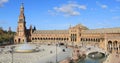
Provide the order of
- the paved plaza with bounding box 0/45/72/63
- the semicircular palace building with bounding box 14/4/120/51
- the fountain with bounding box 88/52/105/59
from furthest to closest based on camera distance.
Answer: the semicircular palace building with bounding box 14/4/120/51, the fountain with bounding box 88/52/105/59, the paved plaza with bounding box 0/45/72/63

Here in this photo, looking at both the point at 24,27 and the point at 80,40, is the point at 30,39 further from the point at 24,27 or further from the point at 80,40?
the point at 80,40

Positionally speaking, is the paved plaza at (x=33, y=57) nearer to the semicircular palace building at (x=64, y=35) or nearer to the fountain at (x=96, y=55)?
the fountain at (x=96, y=55)

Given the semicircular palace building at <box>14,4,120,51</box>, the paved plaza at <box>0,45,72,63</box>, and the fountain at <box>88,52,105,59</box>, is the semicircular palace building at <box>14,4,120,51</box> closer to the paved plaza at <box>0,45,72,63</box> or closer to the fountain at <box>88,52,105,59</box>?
the fountain at <box>88,52,105,59</box>

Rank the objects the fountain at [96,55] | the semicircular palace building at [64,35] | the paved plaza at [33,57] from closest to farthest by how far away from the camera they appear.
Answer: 1. the paved plaza at [33,57]
2. the fountain at [96,55]
3. the semicircular palace building at [64,35]

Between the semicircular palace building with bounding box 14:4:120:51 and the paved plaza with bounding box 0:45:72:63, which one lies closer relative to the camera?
the paved plaza with bounding box 0:45:72:63

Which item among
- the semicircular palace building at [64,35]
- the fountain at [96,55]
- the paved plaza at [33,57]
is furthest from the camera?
the semicircular palace building at [64,35]

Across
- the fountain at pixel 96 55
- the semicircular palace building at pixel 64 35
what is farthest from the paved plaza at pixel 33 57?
the semicircular palace building at pixel 64 35

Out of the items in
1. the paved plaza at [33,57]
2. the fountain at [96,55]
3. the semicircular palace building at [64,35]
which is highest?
the semicircular palace building at [64,35]

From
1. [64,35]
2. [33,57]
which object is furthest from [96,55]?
[64,35]

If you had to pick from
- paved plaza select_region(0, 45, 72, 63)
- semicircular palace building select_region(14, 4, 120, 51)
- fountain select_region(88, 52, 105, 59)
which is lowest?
fountain select_region(88, 52, 105, 59)

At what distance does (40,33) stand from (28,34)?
7.50m

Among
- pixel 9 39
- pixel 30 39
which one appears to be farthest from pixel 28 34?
pixel 9 39

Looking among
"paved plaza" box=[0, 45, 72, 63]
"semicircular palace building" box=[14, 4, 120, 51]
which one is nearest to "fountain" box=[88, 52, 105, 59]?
"paved plaza" box=[0, 45, 72, 63]

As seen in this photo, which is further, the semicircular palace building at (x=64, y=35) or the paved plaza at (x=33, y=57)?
the semicircular palace building at (x=64, y=35)
